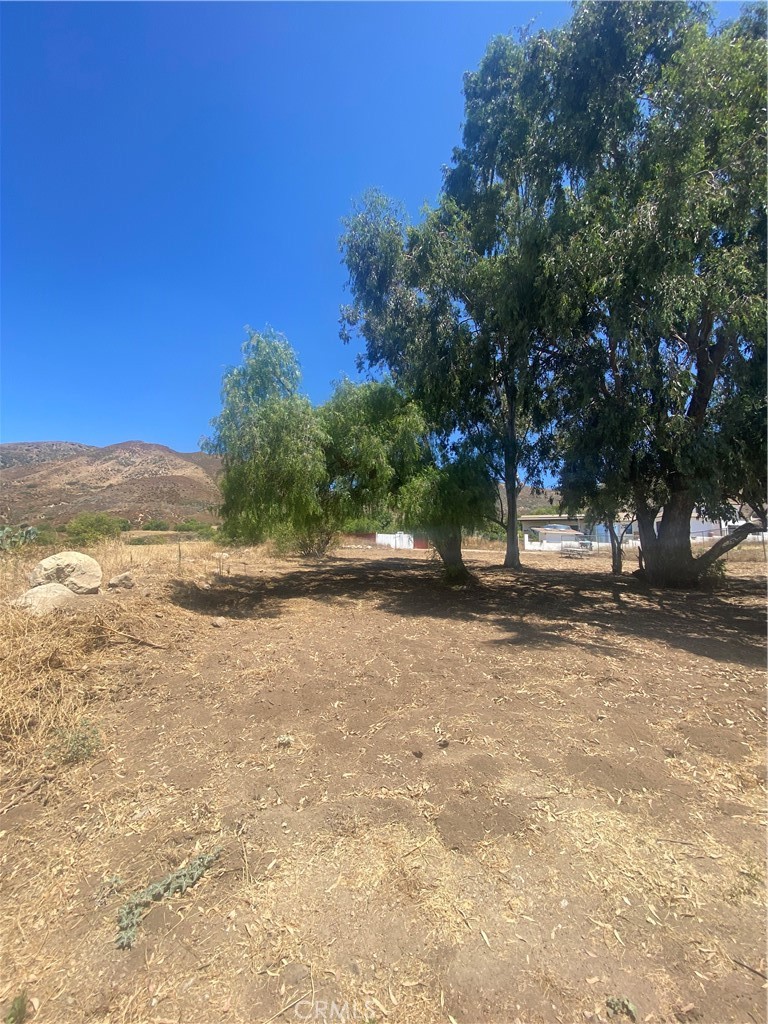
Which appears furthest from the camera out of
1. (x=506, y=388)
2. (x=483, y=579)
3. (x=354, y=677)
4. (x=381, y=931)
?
(x=483, y=579)

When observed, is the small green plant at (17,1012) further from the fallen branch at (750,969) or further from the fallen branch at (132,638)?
the fallen branch at (132,638)

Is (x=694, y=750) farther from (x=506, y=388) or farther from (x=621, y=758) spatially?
(x=506, y=388)

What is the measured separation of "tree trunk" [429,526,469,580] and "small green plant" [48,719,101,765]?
812 cm

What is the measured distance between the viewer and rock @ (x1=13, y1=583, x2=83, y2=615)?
6.23 m

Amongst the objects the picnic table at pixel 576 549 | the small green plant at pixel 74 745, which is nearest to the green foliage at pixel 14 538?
the small green plant at pixel 74 745

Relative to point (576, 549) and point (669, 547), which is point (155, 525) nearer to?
point (576, 549)

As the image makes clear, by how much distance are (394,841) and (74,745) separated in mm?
2537

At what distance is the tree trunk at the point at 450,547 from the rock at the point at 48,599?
23.2ft

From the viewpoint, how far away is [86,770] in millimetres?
3332

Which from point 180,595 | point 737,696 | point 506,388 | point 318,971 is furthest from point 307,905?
point 506,388

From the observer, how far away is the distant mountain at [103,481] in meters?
51.6

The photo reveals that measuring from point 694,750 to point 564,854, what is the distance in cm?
173

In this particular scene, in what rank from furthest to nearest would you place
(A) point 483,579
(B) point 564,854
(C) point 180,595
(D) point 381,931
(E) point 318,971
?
1. (A) point 483,579
2. (C) point 180,595
3. (B) point 564,854
4. (D) point 381,931
5. (E) point 318,971

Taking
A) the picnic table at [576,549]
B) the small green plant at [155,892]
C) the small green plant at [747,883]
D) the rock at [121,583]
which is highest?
the rock at [121,583]
